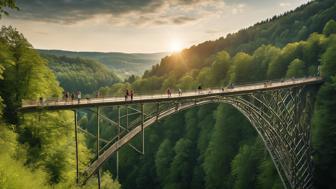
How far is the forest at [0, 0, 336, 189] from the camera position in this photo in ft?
79.3

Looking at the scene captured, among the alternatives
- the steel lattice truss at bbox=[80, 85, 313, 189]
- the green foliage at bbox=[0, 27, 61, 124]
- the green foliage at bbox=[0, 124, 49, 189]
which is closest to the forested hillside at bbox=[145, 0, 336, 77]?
the steel lattice truss at bbox=[80, 85, 313, 189]

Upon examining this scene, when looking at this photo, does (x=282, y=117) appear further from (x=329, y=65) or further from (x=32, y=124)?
(x=32, y=124)

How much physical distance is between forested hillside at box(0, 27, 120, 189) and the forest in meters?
0.06

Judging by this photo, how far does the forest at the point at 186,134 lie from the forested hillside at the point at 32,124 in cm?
6

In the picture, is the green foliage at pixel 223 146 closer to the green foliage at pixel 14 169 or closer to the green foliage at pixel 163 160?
the green foliage at pixel 163 160

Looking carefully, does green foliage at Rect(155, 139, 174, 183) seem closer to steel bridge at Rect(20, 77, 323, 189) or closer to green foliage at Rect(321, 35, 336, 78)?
steel bridge at Rect(20, 77, 323, 189)

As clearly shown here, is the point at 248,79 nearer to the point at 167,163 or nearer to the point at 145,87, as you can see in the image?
the point at 167,163

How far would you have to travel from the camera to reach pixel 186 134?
78938mm

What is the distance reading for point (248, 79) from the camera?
75.8 metres

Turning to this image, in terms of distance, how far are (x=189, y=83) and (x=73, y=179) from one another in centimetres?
6908

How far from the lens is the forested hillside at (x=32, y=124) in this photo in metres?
22.7

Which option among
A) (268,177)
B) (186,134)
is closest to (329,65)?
(268,177)

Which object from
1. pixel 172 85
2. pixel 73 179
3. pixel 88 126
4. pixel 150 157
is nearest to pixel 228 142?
pixel 150 157

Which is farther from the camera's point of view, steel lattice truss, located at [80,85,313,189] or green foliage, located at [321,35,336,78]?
green foliage, located at [321,35,336,78]
